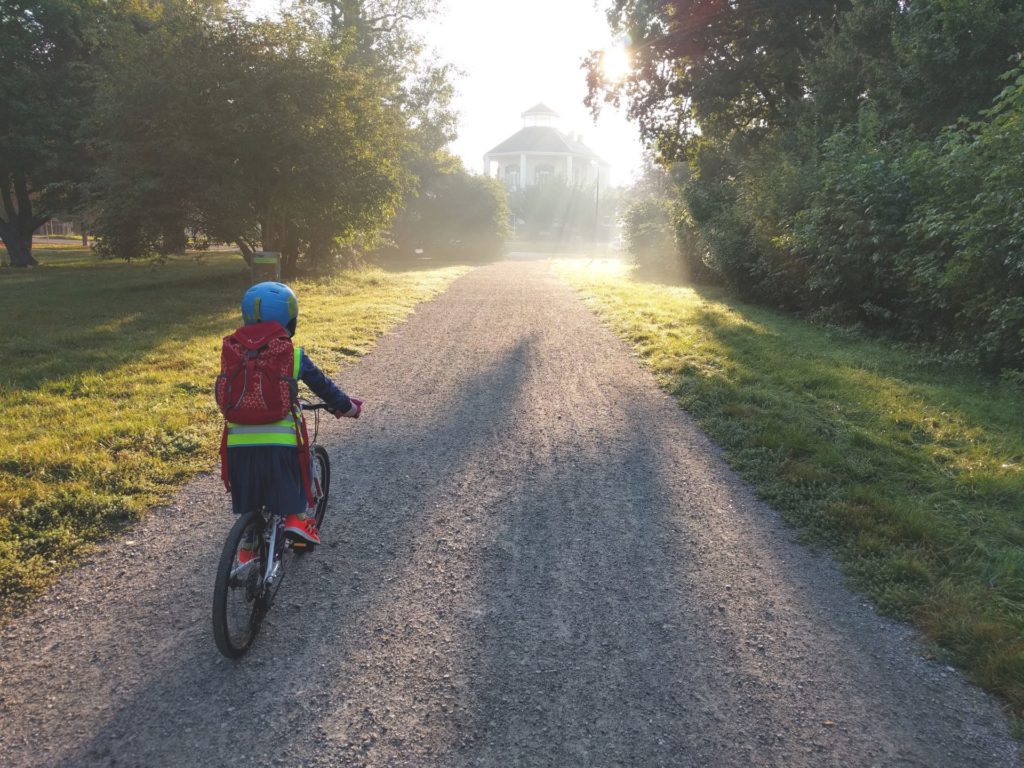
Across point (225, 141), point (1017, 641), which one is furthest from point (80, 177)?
point (1017, 641)

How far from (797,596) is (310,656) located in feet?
8.04

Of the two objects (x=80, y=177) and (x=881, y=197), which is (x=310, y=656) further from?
(x=80, y=177)

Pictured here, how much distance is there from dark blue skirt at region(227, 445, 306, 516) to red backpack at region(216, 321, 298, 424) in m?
0.17

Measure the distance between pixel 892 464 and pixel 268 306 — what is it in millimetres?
4813

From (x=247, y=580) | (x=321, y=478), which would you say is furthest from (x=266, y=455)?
(x=321, y=478)

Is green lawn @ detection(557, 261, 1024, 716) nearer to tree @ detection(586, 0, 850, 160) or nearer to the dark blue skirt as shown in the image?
the dark blue skirt

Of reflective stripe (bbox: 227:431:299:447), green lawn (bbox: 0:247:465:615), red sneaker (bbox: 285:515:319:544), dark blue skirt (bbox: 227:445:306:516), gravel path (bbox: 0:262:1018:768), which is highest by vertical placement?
reflective stripe (bbox: 227:431:299:447)

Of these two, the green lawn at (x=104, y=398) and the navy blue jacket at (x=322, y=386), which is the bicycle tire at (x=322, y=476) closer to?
the navy blue jacket at (x=322, y=386)

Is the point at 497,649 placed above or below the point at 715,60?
below

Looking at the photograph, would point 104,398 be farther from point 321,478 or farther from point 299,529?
point 299,529

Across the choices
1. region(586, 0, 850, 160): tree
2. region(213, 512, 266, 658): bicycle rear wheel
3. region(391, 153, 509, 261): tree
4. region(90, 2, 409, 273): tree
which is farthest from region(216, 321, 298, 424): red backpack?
region(391, 153, 509, 261): tree

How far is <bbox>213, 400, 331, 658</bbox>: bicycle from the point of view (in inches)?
105

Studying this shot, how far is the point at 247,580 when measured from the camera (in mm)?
2887

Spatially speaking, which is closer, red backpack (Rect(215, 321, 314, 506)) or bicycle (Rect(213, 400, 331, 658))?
bicycle (Rect(213, 400, 331, 658))
